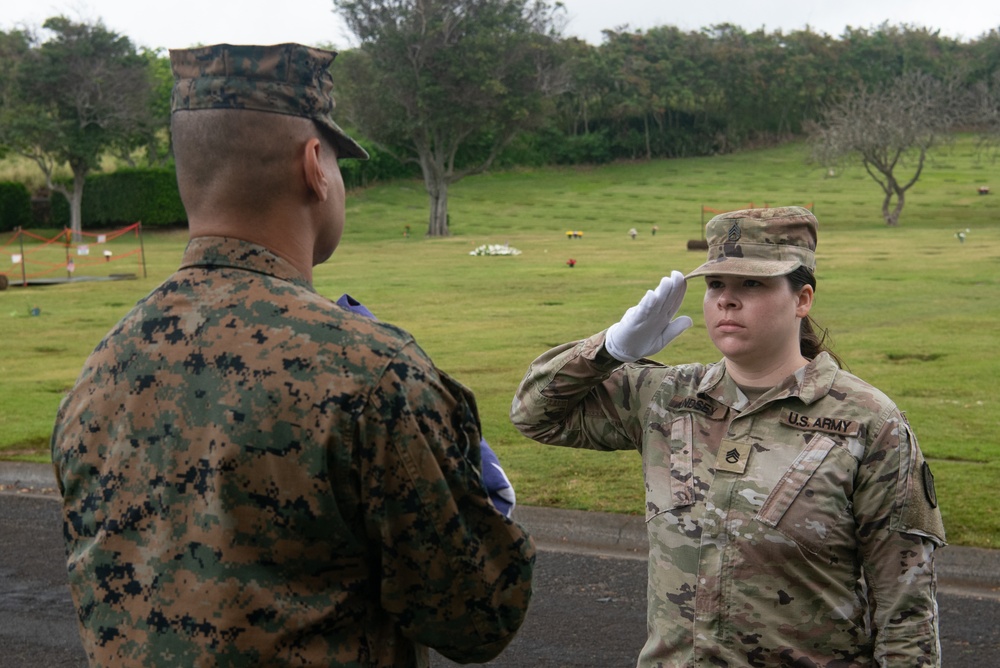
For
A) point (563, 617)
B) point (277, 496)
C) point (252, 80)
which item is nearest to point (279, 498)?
point (277, 496)

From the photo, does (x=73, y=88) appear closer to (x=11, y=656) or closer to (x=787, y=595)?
(x=11, y=656)

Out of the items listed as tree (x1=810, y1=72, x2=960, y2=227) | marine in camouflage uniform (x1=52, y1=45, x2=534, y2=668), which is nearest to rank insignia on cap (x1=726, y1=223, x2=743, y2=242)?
marine in camouflage uniform (x1=52, y1=45, x2=534, y2=668)

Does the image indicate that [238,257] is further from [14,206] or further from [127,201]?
[14,206]

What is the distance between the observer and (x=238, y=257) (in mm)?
1945

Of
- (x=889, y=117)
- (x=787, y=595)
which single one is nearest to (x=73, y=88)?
(x=889, y=117)

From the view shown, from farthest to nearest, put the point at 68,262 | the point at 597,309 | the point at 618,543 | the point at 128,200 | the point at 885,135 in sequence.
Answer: the point at 128,200 → the point at 885,135 → the point at 68,262 → the point at 597,309 → the point at 618,543

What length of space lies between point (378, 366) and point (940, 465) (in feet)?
22.8

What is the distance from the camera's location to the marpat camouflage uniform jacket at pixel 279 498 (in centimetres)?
176

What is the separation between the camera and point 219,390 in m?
1.80

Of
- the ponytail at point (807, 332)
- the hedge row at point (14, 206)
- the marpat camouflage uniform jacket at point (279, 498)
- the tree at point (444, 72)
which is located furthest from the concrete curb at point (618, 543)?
the hedge row at point (14, 206)

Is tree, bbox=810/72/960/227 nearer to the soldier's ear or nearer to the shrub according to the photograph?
the shrub

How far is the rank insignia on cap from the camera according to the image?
2.99 meters

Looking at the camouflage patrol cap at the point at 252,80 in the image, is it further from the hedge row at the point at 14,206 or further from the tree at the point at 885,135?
the hedge row at the point at 14,206

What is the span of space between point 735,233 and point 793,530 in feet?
2.68
